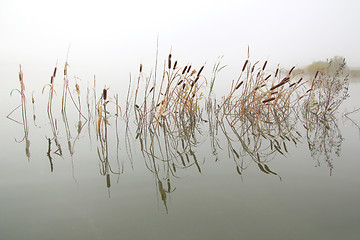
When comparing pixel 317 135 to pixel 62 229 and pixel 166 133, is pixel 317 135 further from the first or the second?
pixel 62 229

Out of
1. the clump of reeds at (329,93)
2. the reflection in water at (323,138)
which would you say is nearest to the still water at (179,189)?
the reflection in water at (323,138)

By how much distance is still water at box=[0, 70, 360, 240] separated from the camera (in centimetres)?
91

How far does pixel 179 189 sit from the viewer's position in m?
1.21

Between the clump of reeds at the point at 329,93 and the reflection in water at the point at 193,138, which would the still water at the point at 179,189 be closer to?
the reflection in water at the point at 193,138

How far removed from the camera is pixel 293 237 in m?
0.85

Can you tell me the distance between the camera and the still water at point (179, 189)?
0.91 metres

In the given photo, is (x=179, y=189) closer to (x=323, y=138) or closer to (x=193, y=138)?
(x=193, y=138)

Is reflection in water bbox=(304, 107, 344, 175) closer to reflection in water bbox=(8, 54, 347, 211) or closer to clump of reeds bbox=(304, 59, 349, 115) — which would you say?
reflection in water bbox=(8, 54, 347, 211)

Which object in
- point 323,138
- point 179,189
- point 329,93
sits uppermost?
point 329,93

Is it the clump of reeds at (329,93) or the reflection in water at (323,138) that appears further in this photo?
the clump of reeds at (329,93)

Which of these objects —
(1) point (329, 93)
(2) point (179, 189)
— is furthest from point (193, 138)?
(1) point (329, 93)

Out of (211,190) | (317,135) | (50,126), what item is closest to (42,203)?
(211,190)

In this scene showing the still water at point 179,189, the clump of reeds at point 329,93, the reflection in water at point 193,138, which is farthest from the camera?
the clump of reeds at point 329,93

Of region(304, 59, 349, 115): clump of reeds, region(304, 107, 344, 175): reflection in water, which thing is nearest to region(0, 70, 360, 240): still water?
region(304, 107, 344, 175): reflection in water
